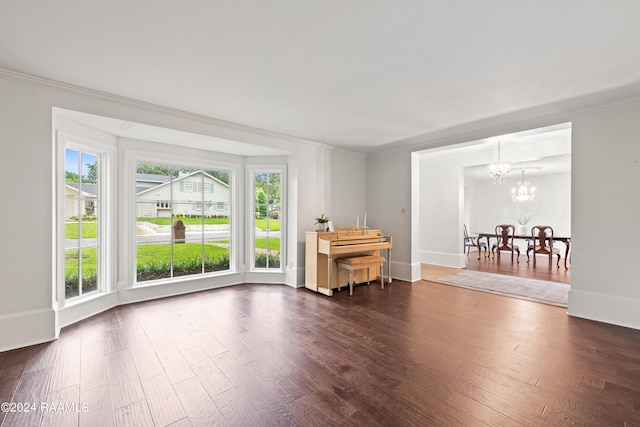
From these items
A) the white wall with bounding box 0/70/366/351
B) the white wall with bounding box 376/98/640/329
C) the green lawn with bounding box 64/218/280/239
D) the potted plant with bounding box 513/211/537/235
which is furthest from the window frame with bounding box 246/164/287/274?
the potted plant with bounding box 513/211/537/235

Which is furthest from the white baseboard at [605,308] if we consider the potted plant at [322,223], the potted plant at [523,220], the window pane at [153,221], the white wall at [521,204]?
the potted plant at [523,220]

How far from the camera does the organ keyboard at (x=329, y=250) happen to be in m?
4.30

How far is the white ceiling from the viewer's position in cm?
171

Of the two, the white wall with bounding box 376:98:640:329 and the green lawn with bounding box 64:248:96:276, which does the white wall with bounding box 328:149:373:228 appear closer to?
the white wall with bounding box 376:98:640:329

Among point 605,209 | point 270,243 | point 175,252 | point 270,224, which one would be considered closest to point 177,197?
point 175,252

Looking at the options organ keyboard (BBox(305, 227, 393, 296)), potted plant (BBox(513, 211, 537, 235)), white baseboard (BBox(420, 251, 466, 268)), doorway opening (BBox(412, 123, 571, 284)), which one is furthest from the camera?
potted plant (BBox(513, 211, 537, 235))

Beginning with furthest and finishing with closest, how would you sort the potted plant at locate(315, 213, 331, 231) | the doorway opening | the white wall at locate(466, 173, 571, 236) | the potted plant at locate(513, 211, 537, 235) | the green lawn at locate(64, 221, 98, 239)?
the potted plant at locate(513, 211, 537, 235) < the white wall at locate(466, 173, 571, 236) < the doorway opening < the potted plant at locate(315, 213, 331, 231) < the green lawn at locate(64, 221, 98, 239)

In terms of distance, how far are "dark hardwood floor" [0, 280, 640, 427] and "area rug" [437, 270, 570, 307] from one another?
2.02 ft

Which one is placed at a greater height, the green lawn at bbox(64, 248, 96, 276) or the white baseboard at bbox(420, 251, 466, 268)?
the green lawn at bbox(64, 248, 96, 276)

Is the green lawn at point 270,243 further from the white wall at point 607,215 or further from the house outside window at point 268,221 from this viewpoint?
the white wall at point 607,215

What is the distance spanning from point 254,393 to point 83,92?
3255mm

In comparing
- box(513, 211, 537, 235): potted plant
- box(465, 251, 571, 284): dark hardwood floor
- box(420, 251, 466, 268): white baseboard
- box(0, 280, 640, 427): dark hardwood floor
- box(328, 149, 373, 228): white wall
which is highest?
box(328, 149, 373, 228): white wall

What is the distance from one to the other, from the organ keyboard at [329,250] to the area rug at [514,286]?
63.3 inches

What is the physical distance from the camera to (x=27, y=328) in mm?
2598
